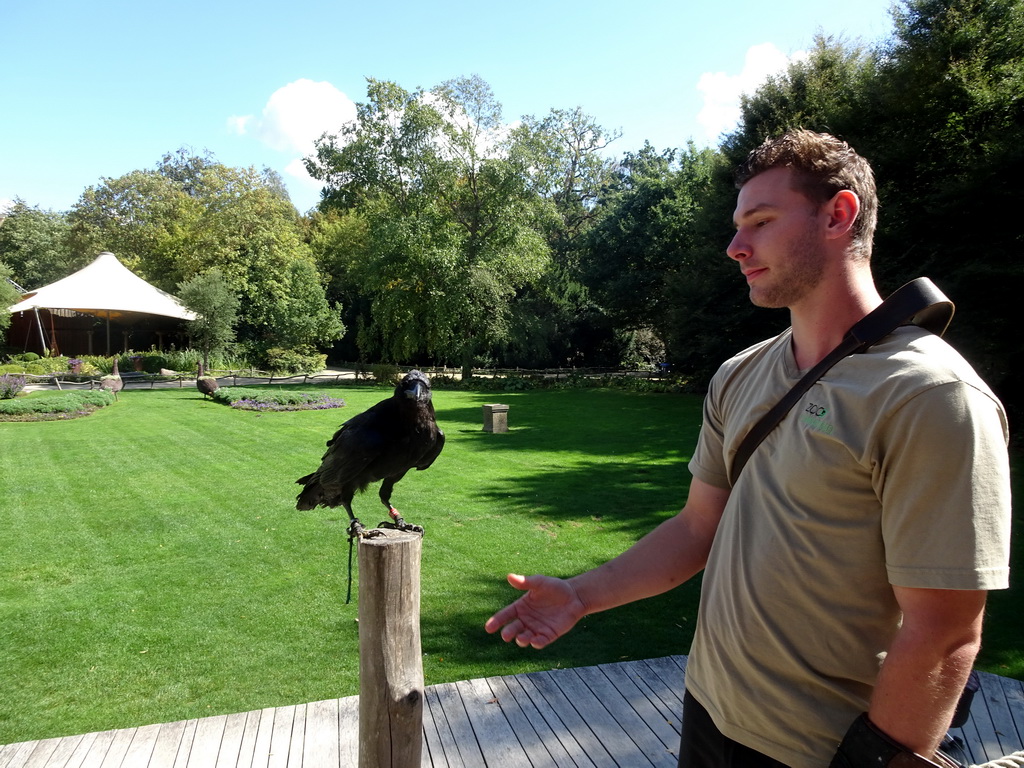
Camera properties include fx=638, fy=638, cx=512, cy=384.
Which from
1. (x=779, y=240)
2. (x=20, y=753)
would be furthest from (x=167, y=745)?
(x=779, y=240)

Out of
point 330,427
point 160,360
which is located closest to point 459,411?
point 330,427

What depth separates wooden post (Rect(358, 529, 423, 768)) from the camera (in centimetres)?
252

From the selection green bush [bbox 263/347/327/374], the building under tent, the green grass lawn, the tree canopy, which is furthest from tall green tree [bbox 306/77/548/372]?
the green grass lawn

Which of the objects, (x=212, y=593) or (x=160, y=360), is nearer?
(x=212, y=593)

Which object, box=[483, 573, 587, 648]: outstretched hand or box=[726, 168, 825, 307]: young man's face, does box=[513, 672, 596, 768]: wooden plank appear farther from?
box=[726, 168, 825, 307]: young man's face

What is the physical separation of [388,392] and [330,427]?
9.32 meters

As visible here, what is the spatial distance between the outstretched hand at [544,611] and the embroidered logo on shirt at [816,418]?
865 millimetres

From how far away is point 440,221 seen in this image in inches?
1133

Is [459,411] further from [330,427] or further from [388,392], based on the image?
Result: [388,392]

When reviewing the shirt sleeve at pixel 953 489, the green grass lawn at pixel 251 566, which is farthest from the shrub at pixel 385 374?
the shirt sleeve at pixel 953 489

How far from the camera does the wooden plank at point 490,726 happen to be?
3.43 meters

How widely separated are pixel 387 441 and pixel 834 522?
2.75m

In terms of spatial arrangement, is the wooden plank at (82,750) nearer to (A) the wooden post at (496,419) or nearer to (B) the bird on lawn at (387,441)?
(B) the bird on lawn at (387,441)

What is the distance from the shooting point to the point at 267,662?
15.7 ft
